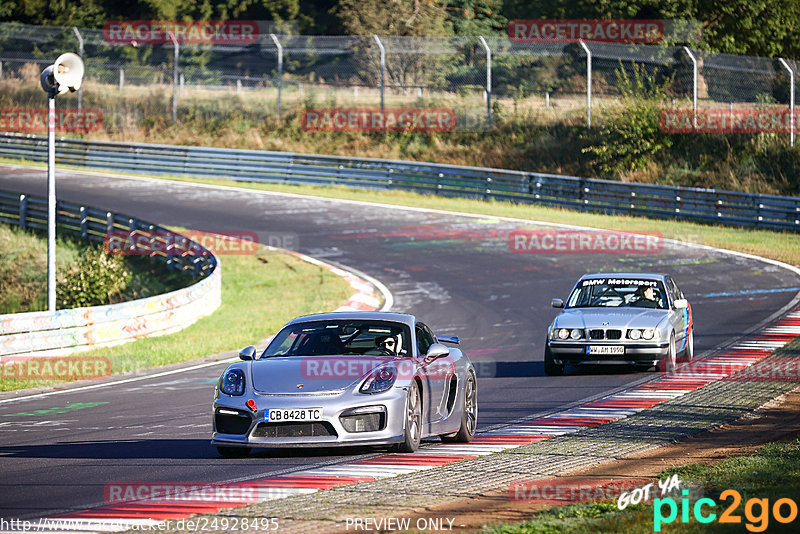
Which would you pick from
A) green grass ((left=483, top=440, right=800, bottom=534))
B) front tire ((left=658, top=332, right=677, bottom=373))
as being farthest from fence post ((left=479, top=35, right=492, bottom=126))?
green grass ((left=483, top=440, right=800, bottom=534))

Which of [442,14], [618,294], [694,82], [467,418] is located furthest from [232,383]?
[442,14]

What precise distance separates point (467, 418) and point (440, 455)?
1044mm

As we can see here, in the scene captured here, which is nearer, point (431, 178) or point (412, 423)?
point (412, 423)

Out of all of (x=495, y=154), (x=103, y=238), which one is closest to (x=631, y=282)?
(x=103, y=238)

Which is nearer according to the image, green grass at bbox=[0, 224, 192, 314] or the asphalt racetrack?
the asphalt racetrack

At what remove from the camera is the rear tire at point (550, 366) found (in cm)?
1593

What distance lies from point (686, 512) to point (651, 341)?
29.1 feet

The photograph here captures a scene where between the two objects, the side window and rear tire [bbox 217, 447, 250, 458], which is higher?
the side window

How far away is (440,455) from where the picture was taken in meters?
9.98

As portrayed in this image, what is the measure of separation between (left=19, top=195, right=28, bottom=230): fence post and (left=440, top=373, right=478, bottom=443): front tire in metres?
26.3

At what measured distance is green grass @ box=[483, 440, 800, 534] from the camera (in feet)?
21.9

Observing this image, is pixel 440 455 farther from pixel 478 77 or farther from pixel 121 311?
pixel 478 77

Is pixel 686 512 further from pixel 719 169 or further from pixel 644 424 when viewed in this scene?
pixel 719 169

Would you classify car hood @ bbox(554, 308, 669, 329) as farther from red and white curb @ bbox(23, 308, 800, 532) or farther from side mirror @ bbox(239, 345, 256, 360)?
side mirror @ bbox(239, 345, 256, 360)
